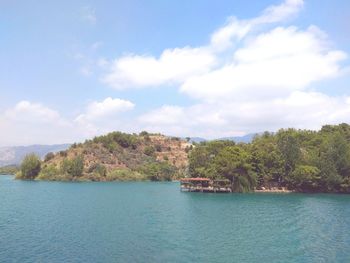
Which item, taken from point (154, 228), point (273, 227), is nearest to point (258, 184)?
point (273, 227)

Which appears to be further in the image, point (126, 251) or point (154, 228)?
point (154, 228)

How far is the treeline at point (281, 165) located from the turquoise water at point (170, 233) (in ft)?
117

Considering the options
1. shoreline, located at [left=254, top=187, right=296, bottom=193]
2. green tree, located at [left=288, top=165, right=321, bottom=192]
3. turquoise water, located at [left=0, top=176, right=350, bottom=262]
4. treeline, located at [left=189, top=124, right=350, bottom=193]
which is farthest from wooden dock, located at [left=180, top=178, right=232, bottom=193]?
turquoise water, located at [left=0, top=176, right=350, bottom=262]

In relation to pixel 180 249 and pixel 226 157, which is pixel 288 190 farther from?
pixel 180 249

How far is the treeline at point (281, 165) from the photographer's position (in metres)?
113

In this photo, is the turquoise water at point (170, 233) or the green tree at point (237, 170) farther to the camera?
the green tree at point (237, 170)

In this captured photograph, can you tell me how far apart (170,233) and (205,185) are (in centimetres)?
7273

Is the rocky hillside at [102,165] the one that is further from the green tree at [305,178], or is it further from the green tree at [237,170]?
the green tree at [305,178]

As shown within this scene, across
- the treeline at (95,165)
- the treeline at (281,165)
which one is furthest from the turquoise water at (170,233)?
the treeline at (95,165)

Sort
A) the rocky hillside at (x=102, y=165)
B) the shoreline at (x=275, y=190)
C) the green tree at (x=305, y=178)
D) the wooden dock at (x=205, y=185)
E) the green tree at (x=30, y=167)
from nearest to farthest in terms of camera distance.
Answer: the green tree at (x=305, y=178)
the wooden dock at (x=205, y=185)
the shoreline at (x=275, y=190)
the rocky hillside at (x=102, y=165)
the green tree at (x=30, y=167)

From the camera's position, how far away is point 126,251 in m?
38.2

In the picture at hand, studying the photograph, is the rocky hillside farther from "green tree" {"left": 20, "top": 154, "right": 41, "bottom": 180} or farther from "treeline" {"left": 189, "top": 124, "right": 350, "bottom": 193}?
"treeline" {"left": 189, "top": 124, "right": 350, "bottom": 193}

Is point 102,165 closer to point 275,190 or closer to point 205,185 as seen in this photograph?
point 205,185

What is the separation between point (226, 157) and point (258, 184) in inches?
536
